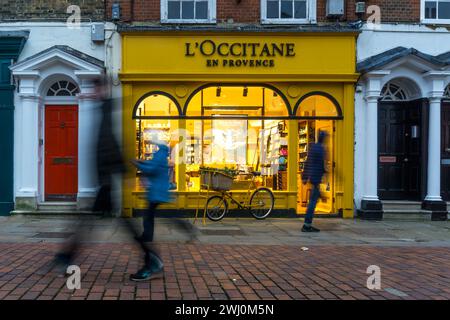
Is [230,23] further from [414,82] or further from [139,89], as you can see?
[414,82]

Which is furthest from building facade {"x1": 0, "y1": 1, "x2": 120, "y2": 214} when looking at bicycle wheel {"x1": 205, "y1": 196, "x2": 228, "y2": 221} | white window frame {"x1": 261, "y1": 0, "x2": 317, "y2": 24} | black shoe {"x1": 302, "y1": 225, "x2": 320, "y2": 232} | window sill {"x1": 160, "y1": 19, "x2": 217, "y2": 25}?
black shoe {"x1": 302, "y1": 225, "x2": 320, "y2": 232}

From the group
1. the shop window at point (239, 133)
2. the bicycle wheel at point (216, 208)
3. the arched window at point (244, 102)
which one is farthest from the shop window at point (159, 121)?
the bicycle wheel at point (216, 208)

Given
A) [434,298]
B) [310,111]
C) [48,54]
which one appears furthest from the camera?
[310,111]

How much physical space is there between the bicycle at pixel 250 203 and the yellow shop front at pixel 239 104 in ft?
1.11

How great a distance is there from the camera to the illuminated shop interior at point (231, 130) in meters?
12.2

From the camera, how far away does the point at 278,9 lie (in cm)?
1243

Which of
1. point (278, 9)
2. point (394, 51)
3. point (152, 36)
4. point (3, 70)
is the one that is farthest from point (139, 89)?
point (394, 51)

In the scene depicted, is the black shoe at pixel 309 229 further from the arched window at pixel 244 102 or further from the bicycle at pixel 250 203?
the arched window at pixel 244 102

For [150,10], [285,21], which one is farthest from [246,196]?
[150,10]

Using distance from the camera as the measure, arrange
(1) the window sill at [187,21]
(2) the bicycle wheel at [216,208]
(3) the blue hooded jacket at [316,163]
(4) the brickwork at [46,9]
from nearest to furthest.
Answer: (3) the blue hooded jacket at [316,163]
(2) the bicycle wheel at [216,208]
(4) the brickwork at [46,9]
(1) the window sill at [187,21]

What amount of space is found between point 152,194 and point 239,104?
23.4ft

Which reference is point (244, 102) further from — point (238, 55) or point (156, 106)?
point (156, 106)

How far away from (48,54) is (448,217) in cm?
1039

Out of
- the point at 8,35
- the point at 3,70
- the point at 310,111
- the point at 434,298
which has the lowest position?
the point at 434,298
